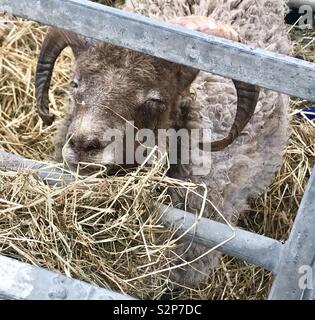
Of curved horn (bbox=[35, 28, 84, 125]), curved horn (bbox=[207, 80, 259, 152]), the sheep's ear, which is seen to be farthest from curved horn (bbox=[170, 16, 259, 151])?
curved horn (bbox=[35, 28, 84, 125])

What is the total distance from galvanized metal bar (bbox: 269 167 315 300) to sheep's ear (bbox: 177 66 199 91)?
112 centimetres

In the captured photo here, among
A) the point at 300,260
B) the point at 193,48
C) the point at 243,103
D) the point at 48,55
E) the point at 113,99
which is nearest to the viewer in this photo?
the point at 193,48

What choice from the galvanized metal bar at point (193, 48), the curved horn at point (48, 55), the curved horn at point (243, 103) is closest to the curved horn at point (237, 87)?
the curved horn at point (243, 103)

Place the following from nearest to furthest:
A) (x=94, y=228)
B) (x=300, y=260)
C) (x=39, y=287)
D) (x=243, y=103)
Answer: (x=39, y=287) → (x=300, y=260) → (x=94, y=228) → (x=243, y=103)

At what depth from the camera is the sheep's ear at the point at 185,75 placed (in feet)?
10.5

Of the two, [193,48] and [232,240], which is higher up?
[193,48]

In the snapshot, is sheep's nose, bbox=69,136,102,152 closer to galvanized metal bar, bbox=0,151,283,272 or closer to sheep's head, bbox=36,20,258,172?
sheep's head, bbox=36,20,258,172

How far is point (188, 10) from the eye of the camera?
397 centimetres

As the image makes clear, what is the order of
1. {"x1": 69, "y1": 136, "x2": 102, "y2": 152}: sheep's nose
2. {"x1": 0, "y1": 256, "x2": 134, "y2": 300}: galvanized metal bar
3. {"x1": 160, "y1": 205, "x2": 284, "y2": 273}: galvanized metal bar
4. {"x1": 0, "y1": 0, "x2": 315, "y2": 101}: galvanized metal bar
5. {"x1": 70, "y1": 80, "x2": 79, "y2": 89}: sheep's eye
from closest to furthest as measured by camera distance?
{"x1": 0, "y1": 0, "x2": 315, "y2": 101}: galvanized metal bar < {"x1": 0, "y1": 256, "x2": 134, "y2": 300}: galvanized metal bar < {"x1": 160, "y1": 205, "x2": 284, "y2": 273}: galvanized metal bar < {"x1": 69, "y1": 136, "x2": 102, "y2": 152}: sheep's nose < {"x1": 70, "y1": 80, "x2": 79, "y2": 89}: sheep's eye

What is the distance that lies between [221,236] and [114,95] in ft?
2.59

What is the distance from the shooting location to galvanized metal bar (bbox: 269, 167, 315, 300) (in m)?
2.13

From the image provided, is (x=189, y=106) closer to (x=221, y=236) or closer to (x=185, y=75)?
(x=185, y=75)

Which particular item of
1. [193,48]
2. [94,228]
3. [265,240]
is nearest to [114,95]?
[94,228]

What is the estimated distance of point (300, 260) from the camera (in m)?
2.24
